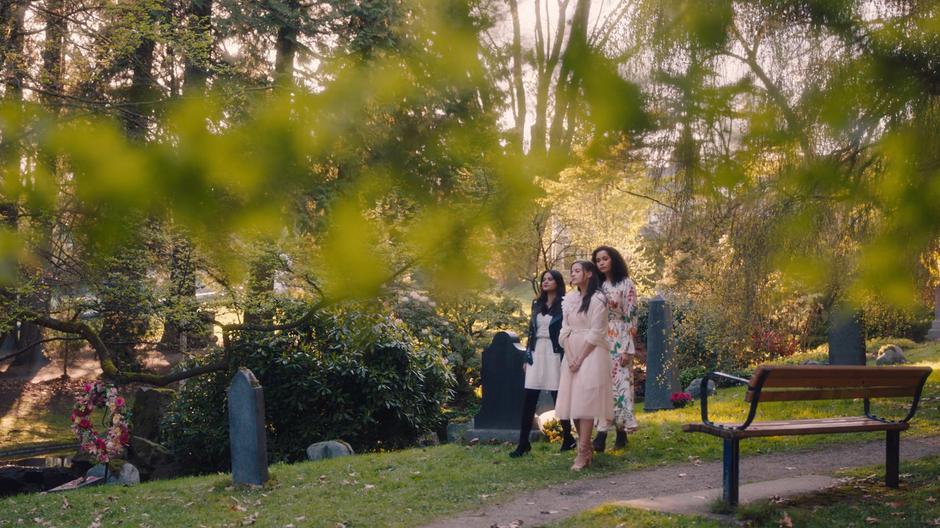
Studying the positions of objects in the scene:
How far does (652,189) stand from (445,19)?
888mm


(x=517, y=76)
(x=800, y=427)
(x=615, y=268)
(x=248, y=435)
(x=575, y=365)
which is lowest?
(x=248, y=435)

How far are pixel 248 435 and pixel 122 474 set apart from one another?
141 inches

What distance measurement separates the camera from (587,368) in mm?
8086

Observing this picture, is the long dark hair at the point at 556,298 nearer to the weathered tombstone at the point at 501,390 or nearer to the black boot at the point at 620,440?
the black boot at the point at 620,440

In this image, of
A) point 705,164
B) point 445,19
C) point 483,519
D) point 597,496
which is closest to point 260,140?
point 445,19

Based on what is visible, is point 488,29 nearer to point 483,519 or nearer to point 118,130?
point 118,130

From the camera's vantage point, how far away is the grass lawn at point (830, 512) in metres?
5.70

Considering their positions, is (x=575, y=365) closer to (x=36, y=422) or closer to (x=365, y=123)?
(x=365, y=123)

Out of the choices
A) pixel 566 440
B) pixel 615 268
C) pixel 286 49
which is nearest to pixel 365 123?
pixel 286 49

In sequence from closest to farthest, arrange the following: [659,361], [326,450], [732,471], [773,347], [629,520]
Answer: [629,520], [732,471], [326,450], [659,361], [773,347]

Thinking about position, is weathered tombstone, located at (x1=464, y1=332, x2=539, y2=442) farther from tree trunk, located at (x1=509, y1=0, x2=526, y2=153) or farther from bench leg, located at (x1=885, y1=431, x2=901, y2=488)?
tree trunk, located at (x1=509, y1=0, x2=526, y2=153)

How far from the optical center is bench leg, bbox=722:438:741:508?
6070 mm

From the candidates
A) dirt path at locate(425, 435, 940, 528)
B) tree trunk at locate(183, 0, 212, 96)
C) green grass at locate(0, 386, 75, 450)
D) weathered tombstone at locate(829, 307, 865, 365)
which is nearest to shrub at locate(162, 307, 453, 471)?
green grass at locate(0, 386, 75, 450)

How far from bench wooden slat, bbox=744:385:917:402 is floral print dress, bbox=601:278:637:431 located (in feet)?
7.55
